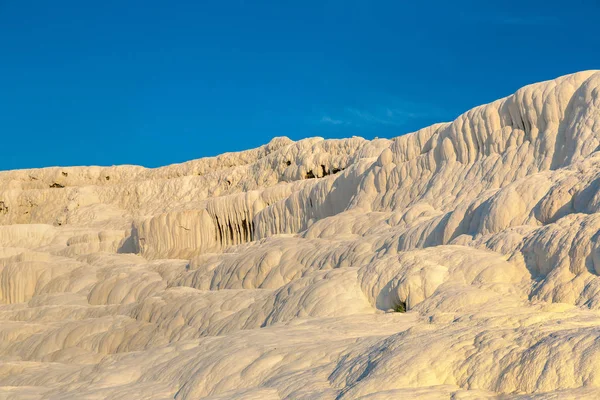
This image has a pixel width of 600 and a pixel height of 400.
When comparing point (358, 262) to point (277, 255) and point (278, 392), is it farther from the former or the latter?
point (278, 392)

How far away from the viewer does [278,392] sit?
7898mm

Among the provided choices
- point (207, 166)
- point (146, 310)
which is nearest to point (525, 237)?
point (146, 310)

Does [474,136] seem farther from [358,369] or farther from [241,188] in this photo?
[241,188]

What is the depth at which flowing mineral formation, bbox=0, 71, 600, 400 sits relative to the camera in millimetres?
7402

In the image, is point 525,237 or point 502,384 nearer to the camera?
point 502,384

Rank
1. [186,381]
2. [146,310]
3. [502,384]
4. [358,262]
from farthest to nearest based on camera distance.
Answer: [146,310]
[358,262]
[186,381]
[502,384]

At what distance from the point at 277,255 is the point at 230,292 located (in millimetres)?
2918

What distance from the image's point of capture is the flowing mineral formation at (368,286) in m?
7.40

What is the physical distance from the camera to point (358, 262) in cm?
1706

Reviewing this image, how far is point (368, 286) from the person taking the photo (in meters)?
13.7

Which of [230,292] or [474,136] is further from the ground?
[474,136]

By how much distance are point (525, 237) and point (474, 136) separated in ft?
33.5

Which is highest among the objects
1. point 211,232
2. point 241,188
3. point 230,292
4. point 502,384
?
point 241,188

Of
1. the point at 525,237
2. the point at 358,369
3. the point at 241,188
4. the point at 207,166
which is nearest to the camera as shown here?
the point at 358,369
